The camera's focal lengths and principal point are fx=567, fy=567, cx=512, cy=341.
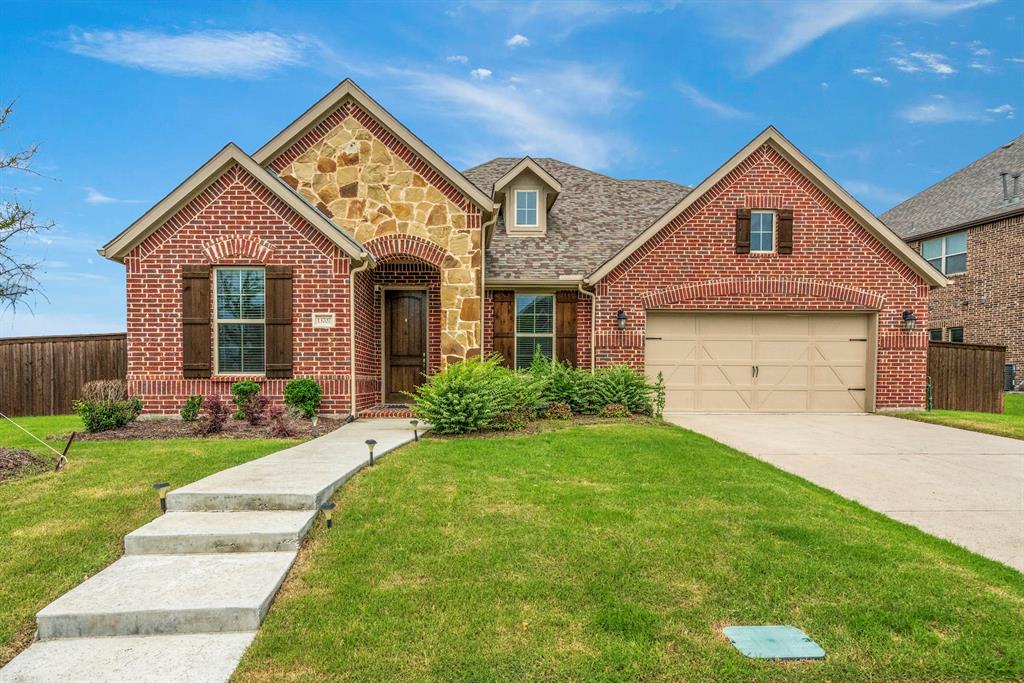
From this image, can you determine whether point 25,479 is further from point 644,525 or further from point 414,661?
point 644,525

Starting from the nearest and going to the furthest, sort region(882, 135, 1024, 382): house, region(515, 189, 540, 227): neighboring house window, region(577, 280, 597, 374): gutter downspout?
region(577, 280, 597, 374): gutter downspout → region(515, 189, 540, 227): neighboring house window → region(882, 135, 1024, 382): house

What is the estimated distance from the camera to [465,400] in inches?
352

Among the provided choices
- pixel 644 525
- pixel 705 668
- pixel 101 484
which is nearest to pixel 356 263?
pixel 101 484

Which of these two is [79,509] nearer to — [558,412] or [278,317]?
[278,317]

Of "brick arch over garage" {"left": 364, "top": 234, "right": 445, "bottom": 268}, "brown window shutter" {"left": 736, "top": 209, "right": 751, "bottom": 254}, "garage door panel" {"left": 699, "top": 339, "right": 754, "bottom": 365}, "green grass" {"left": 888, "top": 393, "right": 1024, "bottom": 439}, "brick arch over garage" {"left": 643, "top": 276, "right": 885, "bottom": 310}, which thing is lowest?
"green grass" {"left": 888, "top": 393, "right": 1024, "bottom": 439}

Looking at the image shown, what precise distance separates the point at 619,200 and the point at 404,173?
8.22m

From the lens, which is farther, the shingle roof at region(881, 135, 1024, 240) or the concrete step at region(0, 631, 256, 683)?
the shingle roof at region(881, 135, 1024, 240)

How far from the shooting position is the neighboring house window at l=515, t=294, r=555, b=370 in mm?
13680

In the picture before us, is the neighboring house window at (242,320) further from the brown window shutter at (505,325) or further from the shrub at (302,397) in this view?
the brown window shutter at (505,325)

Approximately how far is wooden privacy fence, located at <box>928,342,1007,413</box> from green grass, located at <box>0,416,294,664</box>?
1653 cm

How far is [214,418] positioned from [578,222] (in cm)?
1063

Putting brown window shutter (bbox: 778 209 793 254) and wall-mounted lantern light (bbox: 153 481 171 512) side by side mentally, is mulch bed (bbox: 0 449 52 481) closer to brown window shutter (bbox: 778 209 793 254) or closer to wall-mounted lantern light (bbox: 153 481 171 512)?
wall-mounted lantern light (bbox: 153 481 171 512)

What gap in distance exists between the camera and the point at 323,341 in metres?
10.4

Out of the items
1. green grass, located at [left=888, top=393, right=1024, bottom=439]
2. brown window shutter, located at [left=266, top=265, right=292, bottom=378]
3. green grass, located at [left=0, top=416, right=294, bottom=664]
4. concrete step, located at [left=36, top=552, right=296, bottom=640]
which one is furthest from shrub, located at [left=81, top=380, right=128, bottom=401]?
green grass, located at [left=888, top=393, right=1024, bottom=439]
